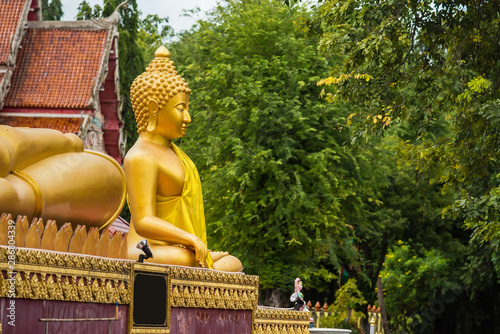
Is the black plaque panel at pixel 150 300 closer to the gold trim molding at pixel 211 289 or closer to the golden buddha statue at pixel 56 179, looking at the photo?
the gold trim molding at pixel 211 289

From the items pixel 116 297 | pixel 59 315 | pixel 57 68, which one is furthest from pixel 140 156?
pixel 57 68

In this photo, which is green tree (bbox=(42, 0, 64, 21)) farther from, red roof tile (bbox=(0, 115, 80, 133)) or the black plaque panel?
the black plaque panel

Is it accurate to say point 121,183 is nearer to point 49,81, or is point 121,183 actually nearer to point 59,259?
point 59,259

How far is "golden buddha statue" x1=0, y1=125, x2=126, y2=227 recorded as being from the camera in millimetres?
5852

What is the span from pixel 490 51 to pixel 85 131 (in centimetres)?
970

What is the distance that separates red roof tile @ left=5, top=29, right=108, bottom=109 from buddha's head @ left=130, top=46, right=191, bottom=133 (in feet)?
43.3

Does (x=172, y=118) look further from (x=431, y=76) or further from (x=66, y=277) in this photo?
(x=431, y=76)

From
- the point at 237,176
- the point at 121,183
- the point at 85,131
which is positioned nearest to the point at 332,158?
the point at 237,176

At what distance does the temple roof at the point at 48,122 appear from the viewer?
20422 millimetres

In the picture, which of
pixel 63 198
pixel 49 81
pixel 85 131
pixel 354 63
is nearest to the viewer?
pixel 63 198

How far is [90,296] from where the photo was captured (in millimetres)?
5816

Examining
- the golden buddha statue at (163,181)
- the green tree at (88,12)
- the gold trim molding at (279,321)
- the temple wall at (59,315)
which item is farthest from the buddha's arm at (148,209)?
the green tree at (88,12)

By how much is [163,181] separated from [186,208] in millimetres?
337

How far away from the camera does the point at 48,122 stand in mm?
20516
